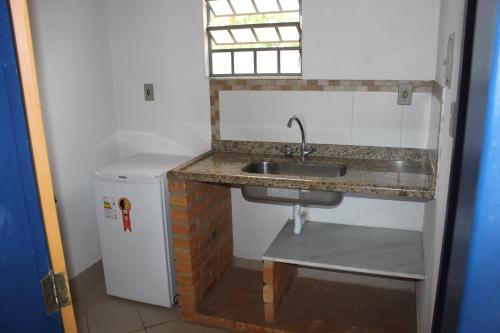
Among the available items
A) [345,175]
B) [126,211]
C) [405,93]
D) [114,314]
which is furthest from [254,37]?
[114,314]

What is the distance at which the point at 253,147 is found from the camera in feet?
9.04

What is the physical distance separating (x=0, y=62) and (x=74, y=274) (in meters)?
2.23

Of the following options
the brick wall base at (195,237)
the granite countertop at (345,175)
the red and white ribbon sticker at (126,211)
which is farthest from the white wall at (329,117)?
the red and white ribbon sticker at (126,211)

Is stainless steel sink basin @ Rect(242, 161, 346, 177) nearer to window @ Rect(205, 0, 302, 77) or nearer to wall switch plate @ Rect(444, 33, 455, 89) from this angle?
window @ Rect(205, 0, 302, 77)

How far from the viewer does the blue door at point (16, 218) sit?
2.86 feet

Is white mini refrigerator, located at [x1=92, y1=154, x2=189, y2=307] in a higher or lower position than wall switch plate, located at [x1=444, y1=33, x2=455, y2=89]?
lower

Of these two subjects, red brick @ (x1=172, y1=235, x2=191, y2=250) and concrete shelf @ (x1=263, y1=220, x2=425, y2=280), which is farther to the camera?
red brick @ (x1=172, y1=235, x2=191, y2=250)

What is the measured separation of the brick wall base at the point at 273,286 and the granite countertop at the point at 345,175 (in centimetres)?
50

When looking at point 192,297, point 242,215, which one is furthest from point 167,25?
point 192,297

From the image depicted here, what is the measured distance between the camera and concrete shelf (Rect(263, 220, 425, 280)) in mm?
Answer: 2178

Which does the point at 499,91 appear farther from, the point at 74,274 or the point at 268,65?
the point at 74,274

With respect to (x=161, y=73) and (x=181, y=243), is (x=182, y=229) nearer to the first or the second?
(x=181, y=243)

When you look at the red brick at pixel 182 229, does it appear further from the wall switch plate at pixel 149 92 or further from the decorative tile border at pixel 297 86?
the wall switch plate at pixel 149 92

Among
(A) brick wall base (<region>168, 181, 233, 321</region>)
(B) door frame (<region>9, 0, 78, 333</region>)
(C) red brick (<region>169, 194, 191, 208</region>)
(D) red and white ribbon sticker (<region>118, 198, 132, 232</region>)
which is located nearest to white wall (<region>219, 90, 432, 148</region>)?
(A) brick wall base (<region>168, 181, 233, 321</region>)
